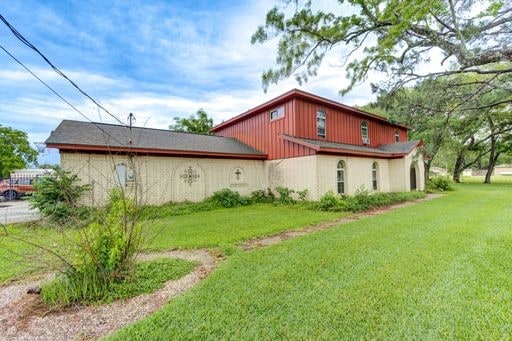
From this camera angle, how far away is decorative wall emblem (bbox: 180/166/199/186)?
448 inches

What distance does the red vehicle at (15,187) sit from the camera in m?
16.3

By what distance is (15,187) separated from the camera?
54.3 ft

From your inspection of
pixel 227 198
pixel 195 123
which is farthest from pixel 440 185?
pixel 195 123

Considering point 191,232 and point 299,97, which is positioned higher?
point 299,97

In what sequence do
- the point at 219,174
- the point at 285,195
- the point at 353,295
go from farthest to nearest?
the point at 219,174 < the point at 285,195 < the point at 353,295

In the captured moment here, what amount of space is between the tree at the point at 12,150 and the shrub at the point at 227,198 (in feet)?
73.4

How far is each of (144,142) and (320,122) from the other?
29.9 feet

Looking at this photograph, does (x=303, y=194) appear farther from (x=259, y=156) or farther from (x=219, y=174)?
(x=219, y=174)

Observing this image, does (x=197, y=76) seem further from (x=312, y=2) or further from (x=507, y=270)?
(x=507, y=270)

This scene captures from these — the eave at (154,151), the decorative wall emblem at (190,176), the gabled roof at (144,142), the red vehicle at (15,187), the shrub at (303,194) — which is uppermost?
the gabled roof at (144,142)

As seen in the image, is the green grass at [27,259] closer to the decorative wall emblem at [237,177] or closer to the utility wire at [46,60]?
the utility wire at [46,60]

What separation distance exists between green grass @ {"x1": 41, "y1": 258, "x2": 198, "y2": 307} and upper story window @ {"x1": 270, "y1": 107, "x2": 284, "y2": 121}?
10.3 m

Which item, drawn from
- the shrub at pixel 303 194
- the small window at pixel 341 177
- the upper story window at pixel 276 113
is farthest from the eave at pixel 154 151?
the small window at pixel 341 177

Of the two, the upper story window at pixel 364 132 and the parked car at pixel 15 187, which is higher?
the upper story window at pixel 364 132
